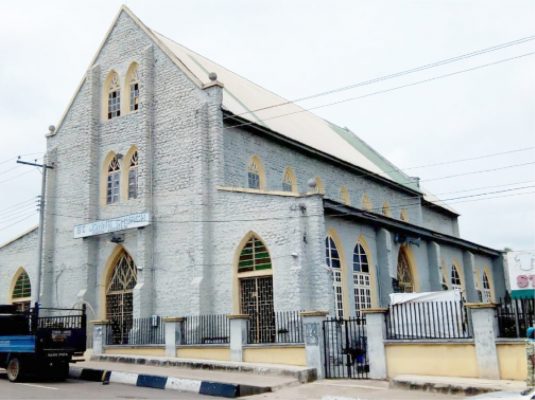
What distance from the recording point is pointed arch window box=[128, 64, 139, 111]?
25125mm

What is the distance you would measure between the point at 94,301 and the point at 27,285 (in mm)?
4946

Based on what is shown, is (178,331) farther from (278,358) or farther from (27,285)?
(27,285)

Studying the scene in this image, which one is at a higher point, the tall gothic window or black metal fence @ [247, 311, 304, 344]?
the tall gothic window

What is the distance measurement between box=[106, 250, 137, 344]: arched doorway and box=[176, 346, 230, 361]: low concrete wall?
5251 millimetres

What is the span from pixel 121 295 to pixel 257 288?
6.74 metres

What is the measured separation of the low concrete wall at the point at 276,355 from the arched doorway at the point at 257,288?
2.62 m

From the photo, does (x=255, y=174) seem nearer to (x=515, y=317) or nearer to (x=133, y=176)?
(x=133, y=176)

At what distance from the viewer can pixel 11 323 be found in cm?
1742

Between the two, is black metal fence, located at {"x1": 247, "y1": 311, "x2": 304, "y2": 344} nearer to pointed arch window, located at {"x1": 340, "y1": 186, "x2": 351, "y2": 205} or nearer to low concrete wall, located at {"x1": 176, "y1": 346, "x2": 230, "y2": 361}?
low concrete wall, located at {"x1": 176, "y1": 346, "x2": 230, "y2": 361}

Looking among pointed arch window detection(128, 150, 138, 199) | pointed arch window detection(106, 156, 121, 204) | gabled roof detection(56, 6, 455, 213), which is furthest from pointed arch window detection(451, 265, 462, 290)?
pointed arch window detection(106, 156, 121, 204)

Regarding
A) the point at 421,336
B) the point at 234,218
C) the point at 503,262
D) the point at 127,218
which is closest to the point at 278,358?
the point at 421,336

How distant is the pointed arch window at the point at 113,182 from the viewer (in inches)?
976

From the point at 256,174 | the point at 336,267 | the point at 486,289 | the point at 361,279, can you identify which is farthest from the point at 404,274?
the point at 486,289

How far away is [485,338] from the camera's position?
12.6 metres
